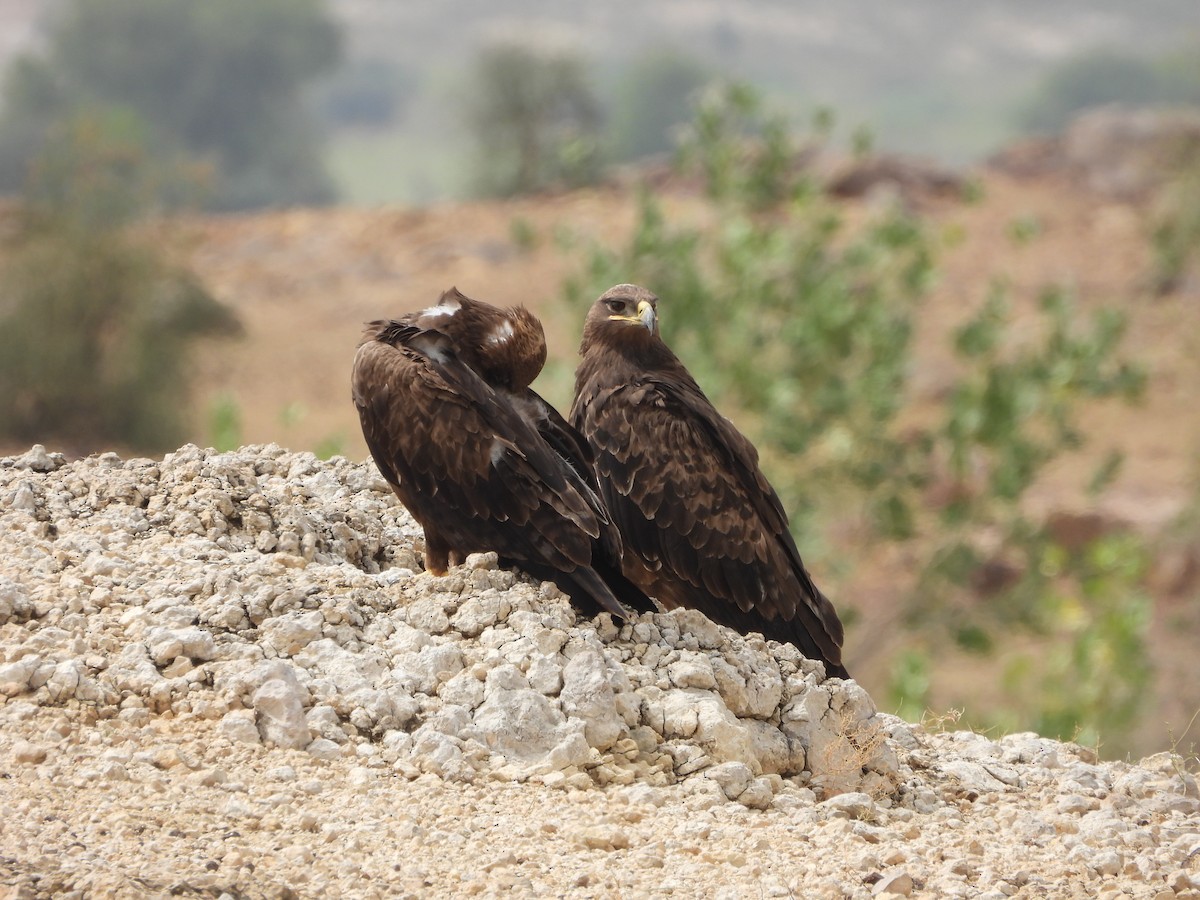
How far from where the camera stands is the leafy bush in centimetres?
1431

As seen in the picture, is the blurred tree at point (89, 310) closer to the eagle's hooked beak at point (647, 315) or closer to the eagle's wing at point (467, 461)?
the eagle's hooked beak at point (647, 315)

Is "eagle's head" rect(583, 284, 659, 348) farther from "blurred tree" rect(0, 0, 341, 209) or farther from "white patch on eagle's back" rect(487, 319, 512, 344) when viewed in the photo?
"blurred tree" rect(0, 0, 341, 209)

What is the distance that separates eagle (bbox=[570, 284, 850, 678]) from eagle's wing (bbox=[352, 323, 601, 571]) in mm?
900

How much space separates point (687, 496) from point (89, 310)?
2101cm

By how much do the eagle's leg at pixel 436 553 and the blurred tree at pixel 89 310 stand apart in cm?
1914

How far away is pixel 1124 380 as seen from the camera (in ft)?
48.3

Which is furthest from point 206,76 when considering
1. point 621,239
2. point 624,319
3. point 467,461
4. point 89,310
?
point 467,461

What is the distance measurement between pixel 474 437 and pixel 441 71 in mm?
147580

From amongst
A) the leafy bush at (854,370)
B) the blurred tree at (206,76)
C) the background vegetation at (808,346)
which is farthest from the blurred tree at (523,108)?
the blurred tree at (206,76)

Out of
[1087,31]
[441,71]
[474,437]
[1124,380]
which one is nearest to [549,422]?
[474,437]

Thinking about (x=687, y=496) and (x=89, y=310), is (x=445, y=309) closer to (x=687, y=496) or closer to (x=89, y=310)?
(x=687, y=496)

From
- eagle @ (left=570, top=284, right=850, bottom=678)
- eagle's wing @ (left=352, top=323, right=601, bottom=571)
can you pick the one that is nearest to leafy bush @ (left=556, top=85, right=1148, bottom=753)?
eagle @ (left=570, top=284, right=850, bottom=678)

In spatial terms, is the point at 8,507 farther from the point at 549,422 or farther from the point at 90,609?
the point at 549,422

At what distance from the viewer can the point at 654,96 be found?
93.5 m
